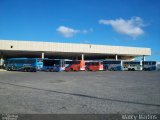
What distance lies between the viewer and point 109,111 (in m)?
7.28

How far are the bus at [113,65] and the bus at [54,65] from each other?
485 inches

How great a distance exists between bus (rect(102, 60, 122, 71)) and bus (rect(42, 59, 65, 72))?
1233 centimetres

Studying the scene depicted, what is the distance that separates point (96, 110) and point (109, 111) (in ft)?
1.45

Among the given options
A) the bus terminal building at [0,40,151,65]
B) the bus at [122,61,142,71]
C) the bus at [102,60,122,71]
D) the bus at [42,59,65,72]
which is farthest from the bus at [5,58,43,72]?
the bus at [122,61,142,71]

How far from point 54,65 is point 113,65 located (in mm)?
15091

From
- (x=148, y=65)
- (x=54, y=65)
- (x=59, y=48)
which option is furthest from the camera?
(x=59, y=48)

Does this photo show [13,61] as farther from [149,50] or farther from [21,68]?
[149,50]

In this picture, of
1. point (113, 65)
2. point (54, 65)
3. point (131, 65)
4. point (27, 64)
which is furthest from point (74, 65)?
point (131, 65)

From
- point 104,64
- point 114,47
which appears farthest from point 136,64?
point 114,47

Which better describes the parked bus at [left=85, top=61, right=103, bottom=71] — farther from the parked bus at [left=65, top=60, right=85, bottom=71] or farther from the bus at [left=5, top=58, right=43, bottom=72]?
the bus at [left=5, top=58, right=43, bottom=72]

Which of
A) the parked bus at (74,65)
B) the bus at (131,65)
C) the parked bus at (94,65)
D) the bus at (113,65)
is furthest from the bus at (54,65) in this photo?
the bus at (131,65)

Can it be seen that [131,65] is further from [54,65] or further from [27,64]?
[27,64]

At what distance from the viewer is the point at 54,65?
4416 cm

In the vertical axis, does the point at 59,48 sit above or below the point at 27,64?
above
